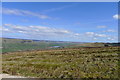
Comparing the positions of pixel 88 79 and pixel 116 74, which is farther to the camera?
pixel 116 74

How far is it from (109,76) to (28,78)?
13463 millimetres

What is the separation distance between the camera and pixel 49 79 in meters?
27.7

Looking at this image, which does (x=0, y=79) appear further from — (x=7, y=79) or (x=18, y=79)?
(x=18, y=79)

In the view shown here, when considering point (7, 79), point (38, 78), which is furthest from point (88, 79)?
point (7, 79)

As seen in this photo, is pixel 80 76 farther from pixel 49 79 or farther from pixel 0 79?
pixel 0 79

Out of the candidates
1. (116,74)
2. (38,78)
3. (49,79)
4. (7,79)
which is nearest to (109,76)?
(116,74)

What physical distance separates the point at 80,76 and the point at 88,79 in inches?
79.5

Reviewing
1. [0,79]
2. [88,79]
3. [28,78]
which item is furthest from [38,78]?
[88,79]

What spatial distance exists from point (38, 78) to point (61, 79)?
13.0ft

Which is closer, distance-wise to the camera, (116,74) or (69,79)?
(69,79)

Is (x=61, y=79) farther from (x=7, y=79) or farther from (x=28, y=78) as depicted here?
(x=7, y=79)

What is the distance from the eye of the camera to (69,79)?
2698cm

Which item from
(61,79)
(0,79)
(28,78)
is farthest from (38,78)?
(0,79)

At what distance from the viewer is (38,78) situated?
1122 inches
